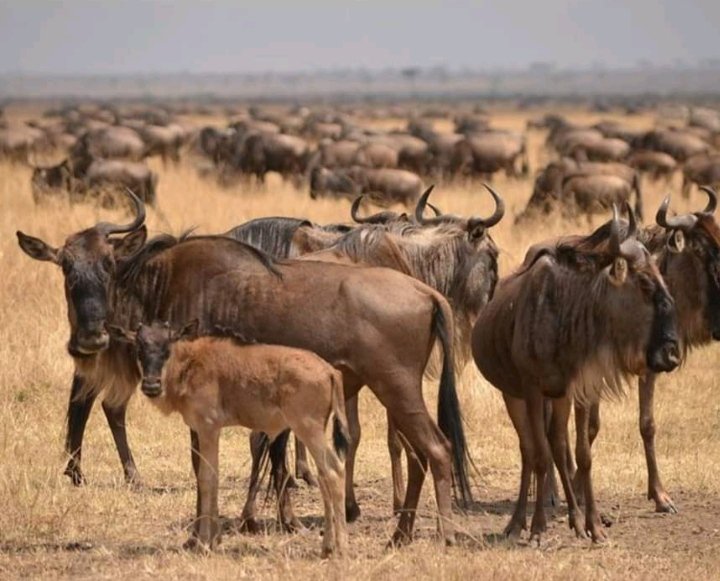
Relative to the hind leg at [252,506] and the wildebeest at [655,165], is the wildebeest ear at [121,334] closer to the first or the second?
the hind leg at [252,506]

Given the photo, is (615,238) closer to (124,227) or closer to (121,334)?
(121,334)

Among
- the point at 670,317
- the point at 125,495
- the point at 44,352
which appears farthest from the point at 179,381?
the point at 44,352

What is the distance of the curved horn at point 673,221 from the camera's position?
8133 millimetres

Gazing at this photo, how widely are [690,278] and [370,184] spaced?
14910 millimetres

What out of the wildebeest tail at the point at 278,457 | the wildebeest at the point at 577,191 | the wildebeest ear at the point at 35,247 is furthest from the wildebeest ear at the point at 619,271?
the wildebeest at the point at 577,191

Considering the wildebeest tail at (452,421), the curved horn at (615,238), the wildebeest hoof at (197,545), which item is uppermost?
the curved horn at (615,238)

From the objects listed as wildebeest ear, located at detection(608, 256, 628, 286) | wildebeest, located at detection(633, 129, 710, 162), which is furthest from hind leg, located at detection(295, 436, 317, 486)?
wildebeest, located at detection(633, 129, 710, 162)

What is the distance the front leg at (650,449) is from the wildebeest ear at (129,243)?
2.63 metres

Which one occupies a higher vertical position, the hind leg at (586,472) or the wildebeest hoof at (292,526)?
the hind leg at (586,472)

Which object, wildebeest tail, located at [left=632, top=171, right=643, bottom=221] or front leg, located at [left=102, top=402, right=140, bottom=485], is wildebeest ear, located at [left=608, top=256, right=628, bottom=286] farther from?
wildebeest tail, located at [left=632, top=171, right=643, bottom=221]

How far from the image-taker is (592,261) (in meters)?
7.04

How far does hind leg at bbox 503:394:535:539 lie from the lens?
731 cm

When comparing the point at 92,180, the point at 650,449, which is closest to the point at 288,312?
the point at 650,449

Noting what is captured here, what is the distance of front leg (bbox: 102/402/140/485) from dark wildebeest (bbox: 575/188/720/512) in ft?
8.00
